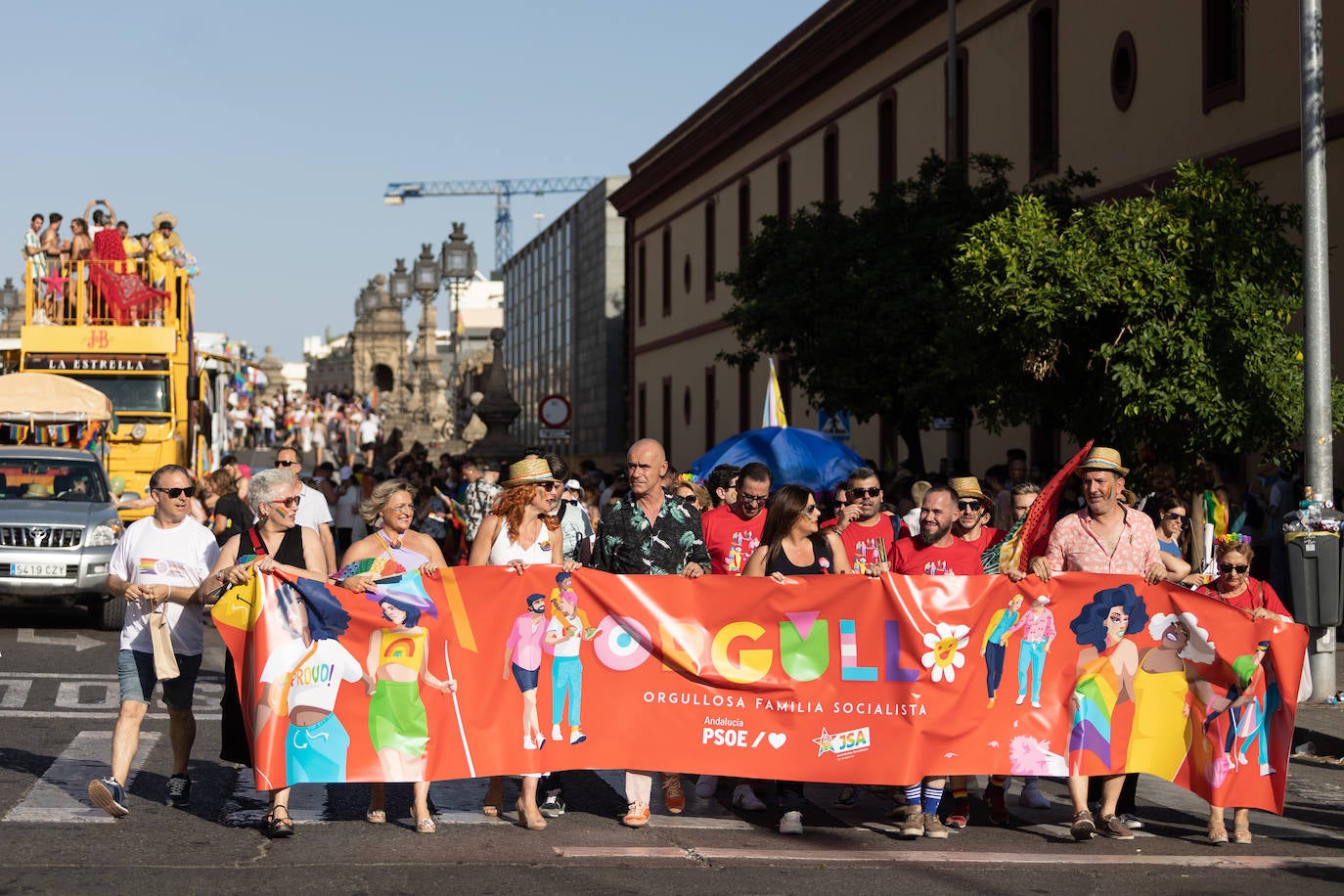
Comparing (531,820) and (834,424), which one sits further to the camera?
(834,424)

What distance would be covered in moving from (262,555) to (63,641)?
30.8 feet

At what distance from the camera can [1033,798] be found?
33.6 ft

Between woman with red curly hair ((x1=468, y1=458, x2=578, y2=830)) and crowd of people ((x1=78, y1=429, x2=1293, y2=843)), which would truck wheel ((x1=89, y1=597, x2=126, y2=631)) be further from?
woman with red curly hair ((x1=468, y1=458, x2=578, y2=830))

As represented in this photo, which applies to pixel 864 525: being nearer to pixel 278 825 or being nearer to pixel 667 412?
pixel 278 825

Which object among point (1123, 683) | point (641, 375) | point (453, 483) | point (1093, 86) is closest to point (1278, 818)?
point (1123, 683)

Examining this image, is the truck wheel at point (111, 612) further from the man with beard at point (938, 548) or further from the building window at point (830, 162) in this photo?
the building window at point (830, 162)

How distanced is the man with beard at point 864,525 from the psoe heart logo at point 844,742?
1149mm

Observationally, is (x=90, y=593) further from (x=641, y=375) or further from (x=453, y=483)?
(x=641, y=375)

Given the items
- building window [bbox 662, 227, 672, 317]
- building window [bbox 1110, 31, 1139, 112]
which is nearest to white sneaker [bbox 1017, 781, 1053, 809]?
building window [bbox 1110, 31, 1139, 112]

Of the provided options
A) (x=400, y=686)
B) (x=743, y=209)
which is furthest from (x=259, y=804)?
(x=743, y=209)

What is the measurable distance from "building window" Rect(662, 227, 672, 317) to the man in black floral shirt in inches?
1662

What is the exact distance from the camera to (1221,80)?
859 inches

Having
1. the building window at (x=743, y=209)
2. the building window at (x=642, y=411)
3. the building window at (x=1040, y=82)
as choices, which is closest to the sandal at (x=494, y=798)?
the building window at (x=1040, y=82)

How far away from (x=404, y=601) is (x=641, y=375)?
46557 millimetres
